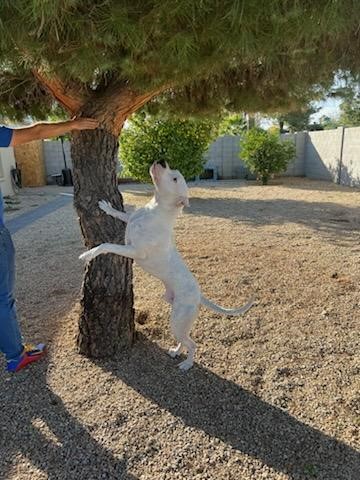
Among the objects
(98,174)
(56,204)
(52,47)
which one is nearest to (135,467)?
(98,174)

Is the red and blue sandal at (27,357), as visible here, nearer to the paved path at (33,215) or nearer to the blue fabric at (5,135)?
the blue fabric at (5,135)

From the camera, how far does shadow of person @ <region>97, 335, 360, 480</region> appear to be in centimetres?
192

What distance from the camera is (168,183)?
1.85m

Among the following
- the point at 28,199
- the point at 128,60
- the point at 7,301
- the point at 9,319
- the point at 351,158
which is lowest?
the point at 28,199

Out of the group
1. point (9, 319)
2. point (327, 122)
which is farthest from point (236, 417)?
point (327, 122)

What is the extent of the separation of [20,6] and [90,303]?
6.10 ft

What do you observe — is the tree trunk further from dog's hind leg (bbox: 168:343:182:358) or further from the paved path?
the paved path

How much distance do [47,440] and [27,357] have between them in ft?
2.38

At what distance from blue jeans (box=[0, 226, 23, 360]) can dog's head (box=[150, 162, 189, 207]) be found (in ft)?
3.39

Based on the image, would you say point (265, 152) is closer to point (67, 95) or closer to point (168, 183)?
point (67, 95)

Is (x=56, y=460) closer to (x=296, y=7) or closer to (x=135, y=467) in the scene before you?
(x=135, y=467)

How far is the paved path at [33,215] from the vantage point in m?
7.92

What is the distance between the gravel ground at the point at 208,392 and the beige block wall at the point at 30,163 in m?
12.1

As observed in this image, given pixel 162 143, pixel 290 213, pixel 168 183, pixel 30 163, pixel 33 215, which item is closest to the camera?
pixel 168 183
